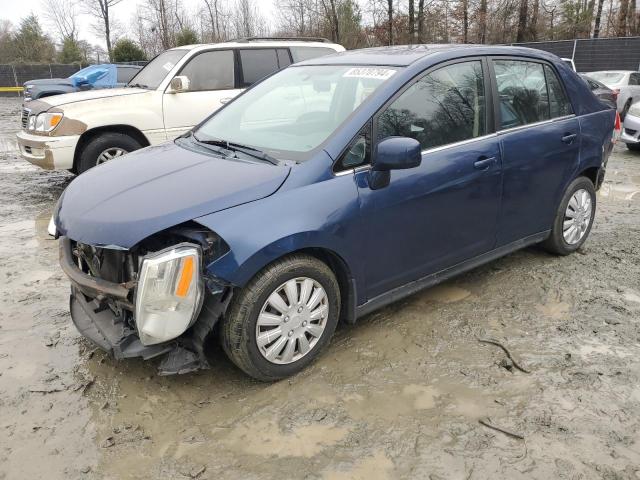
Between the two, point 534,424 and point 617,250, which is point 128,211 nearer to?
point 534,424

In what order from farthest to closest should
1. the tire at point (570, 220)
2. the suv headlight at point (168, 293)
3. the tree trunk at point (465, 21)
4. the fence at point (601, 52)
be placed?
the tree trunk at point (465, 21) → the fence at point (601, 52) → the tire at point (570, 220) → the suv headlight at point (168, 293)

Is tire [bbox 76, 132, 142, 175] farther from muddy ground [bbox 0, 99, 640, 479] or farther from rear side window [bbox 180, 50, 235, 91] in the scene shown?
muddy ground [bbox 0, 99, 640, 479]

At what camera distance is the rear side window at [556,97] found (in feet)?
13.7

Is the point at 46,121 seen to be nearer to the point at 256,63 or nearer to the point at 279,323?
the point at 256,63

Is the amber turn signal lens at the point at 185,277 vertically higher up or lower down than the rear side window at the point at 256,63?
lower down

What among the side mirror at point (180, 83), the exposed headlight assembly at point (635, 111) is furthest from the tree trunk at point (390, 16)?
the side mirror at point (180, 83)

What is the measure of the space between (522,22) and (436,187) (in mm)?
29341

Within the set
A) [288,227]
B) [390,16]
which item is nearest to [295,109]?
[288,227]

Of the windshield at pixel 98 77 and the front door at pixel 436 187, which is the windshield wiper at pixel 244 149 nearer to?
the front door at pixel 436 187

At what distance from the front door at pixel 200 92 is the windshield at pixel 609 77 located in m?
10.7

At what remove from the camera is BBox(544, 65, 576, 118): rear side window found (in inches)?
165

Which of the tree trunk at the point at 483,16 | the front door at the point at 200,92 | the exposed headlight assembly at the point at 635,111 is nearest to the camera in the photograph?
the front door at the point at 200,92

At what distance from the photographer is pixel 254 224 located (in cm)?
263

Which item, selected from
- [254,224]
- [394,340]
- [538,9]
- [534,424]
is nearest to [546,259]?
[394,340]
